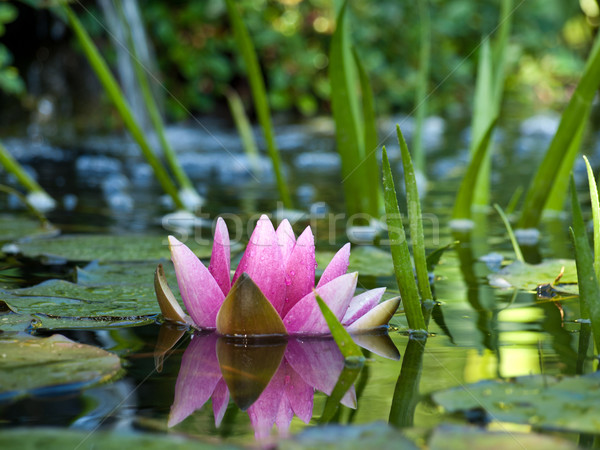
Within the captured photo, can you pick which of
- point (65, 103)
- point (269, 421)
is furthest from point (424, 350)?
point (65, 103)

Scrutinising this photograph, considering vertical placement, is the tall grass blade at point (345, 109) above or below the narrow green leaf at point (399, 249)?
above

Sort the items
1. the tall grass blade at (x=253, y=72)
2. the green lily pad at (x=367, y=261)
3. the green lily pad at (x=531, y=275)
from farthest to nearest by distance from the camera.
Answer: the tall grass blade at (x=253, y=72)
the green lily pad at (x=367, y=261)
the green lily pad at (x=531, y=275)

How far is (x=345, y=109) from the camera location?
1.69m

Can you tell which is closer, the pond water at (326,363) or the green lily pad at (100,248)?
the pond water at (326,363)

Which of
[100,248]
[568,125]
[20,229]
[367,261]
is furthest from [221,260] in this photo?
[20,229]

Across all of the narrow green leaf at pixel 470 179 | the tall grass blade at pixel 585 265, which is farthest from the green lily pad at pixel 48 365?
the narrow green leaf at pixel 470 179

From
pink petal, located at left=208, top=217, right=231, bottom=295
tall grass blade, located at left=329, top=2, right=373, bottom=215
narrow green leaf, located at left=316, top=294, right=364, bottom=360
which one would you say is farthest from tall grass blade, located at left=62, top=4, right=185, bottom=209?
narrow green leaf, located at left=316, top=294, right=364, bottom=360

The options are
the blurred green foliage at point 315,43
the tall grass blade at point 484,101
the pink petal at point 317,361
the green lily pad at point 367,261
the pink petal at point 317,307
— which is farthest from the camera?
the blurred green foliage at point 315,43

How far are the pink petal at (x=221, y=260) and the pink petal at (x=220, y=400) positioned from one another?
0.71 feet

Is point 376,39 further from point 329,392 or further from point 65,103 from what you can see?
→ point 329,392

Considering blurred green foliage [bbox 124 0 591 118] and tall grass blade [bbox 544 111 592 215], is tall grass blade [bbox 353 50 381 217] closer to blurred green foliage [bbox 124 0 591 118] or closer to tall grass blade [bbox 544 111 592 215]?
tall grass blade [bbox 544 111 592 215]

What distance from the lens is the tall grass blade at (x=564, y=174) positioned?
1.62 metres

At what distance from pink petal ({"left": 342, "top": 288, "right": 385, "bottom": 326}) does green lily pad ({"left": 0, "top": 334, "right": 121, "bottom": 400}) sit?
0.35m

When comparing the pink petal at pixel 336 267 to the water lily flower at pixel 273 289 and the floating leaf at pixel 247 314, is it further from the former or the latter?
the floating leaf at pixel 247 314
